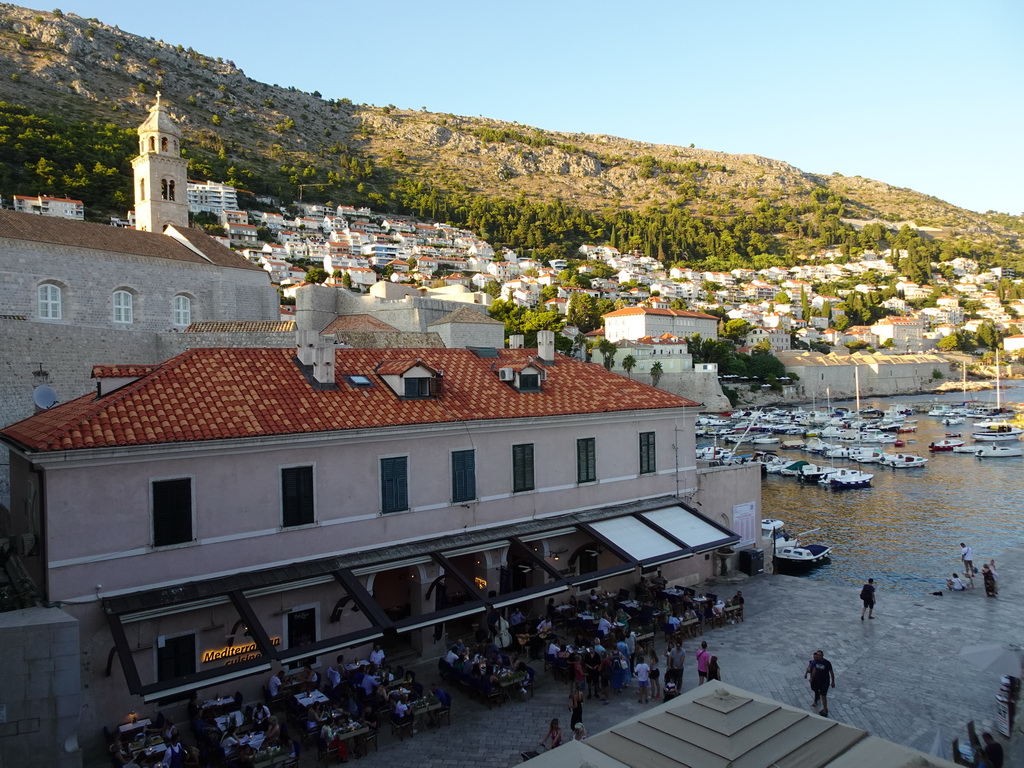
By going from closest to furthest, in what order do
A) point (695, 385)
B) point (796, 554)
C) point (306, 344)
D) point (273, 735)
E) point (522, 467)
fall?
point (273, 735)
point (306, 344)
point (522, 467)
point (796, 554)
point (695, 385)

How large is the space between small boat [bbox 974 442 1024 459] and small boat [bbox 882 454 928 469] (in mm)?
6760

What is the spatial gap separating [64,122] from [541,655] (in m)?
135

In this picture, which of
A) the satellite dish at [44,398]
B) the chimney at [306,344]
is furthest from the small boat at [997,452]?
the satellite dish at [44,398]

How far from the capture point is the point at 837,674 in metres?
12.9

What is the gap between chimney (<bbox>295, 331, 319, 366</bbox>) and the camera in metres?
14.0

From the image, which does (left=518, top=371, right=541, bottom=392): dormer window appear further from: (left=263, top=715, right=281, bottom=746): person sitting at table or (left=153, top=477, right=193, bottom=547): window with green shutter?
(left=263, top=715, right=281, bottom=746): person sitting at table

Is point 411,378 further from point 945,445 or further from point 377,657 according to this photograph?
point 945,445

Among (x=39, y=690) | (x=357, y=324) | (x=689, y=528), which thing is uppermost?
(x=357, y=324)

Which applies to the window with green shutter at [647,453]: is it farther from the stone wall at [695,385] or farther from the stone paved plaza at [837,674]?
the stone wall at [695,385]

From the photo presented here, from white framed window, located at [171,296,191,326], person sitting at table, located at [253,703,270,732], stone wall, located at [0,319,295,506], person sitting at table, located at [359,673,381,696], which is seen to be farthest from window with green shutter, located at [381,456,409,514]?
white framed window, located at [171,296,191,326]

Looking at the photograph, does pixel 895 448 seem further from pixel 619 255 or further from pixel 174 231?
pixel 619 255

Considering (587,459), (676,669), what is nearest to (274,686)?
(676,669)

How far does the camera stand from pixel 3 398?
20531 millimetres

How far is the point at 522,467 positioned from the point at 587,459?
2014mm
